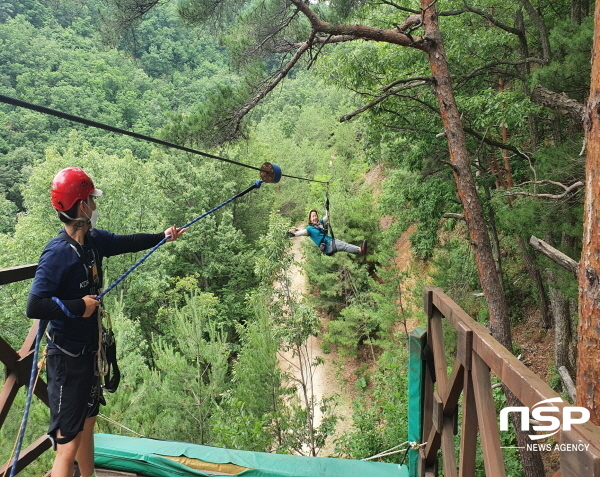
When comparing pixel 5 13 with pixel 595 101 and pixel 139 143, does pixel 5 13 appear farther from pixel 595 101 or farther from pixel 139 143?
pixel 595 101

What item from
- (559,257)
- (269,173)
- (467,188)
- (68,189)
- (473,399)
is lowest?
(473,399)

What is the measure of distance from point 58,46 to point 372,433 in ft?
145

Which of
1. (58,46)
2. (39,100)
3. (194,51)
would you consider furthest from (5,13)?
(194,51)

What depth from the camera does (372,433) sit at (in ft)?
17.9

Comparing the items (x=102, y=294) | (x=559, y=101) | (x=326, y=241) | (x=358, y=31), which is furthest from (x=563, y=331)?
(x=102, y=294)

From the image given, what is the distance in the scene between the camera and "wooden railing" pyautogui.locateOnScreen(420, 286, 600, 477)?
92 cm

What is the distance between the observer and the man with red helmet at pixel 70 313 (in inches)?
74.4

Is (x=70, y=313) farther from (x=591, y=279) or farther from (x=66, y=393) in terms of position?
(x=591, y=279)

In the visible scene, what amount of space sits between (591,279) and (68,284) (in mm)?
2562

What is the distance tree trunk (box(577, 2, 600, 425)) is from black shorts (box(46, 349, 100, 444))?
2341 millimetres

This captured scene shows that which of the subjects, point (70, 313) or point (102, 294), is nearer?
point (70, 313)

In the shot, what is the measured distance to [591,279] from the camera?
6.91ft

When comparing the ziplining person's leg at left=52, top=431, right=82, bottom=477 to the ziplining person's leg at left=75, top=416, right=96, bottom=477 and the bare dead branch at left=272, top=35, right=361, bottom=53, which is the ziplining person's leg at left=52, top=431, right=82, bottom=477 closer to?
the ziplining person's leg at left=75, top=416, right=96, bottom=477

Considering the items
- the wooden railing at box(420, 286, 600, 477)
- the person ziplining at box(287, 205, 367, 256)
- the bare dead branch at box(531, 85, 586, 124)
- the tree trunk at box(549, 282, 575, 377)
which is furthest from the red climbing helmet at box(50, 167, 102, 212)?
the tree trunk at box(549, 282, 575, 377)
